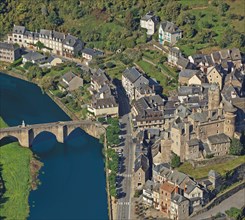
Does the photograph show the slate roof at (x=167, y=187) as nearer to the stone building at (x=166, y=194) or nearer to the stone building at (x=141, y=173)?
the stone building at (x=166, y=194)

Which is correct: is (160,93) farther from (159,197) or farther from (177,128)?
(159,197)

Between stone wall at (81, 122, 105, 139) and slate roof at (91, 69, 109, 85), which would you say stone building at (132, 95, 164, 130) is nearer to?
stone wall at (81, 122, 105, 139)

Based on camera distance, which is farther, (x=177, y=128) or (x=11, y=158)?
(x=11, y=158)

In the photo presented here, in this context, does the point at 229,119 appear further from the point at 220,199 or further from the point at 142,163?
the point at 142,163

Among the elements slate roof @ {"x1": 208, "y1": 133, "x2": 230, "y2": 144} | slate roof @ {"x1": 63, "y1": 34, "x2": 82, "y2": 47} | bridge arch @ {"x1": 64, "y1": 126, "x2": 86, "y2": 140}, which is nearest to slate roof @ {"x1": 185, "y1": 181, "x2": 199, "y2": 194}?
slate roof @ {"x1": 208, "y1": 133, "x2": 230, "y2": 144}

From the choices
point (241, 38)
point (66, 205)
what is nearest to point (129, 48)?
point (241, 38)


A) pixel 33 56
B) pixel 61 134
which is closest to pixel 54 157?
pixel 61 134
